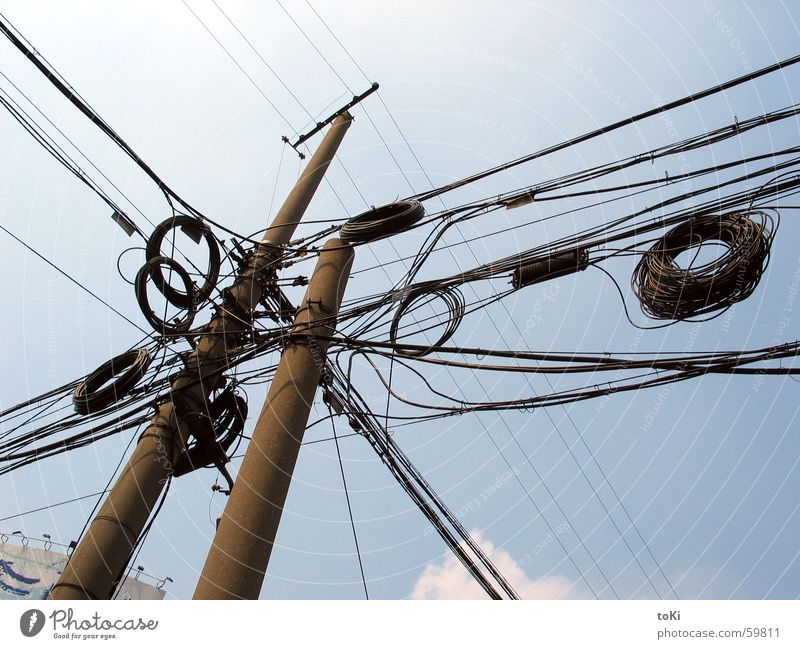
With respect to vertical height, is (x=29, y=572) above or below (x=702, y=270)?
above

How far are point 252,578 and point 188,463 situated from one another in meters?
2.12

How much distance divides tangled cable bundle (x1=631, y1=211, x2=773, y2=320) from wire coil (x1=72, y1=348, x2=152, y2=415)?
4.39 metres

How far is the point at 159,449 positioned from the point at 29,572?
81.6 feet

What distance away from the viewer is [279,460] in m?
3.79

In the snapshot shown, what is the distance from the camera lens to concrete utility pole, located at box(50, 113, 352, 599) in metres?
4.20

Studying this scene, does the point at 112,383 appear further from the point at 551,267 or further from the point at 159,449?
the point at 551,267

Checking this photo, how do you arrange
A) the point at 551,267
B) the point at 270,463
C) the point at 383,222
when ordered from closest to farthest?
the point at 270,463 < the point at 551,267 < the point at 383,222

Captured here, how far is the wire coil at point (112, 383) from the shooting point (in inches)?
213

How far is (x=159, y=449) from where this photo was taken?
4766 mm

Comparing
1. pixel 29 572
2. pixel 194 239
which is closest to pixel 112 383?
pixel 194 239
